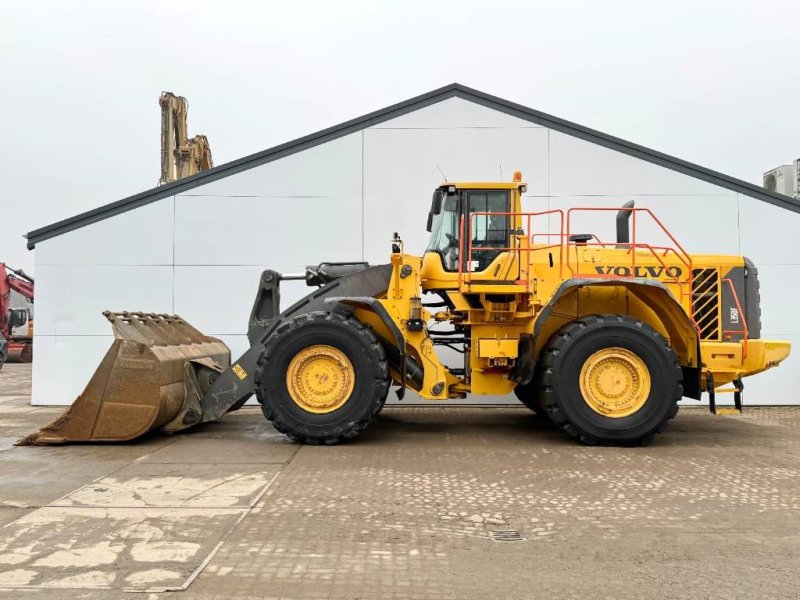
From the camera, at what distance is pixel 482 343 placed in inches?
265

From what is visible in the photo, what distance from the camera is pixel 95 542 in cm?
353

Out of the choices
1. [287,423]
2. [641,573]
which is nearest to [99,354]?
[287,423]

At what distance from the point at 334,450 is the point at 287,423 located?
0.62 m

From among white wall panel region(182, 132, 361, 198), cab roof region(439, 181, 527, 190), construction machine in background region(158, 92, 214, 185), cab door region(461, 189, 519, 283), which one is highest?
construction machine in background region(158, 92, 214, 185)

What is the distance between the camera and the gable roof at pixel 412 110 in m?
9.96

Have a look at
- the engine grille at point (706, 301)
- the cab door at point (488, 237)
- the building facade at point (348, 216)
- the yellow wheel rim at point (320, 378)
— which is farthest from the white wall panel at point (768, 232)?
the yellow wheel rim at point (320, 378)

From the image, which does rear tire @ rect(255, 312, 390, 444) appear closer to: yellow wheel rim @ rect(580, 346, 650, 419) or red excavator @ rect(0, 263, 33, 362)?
→ yellow wheel rim @ rect(580, 346, 650, 419)

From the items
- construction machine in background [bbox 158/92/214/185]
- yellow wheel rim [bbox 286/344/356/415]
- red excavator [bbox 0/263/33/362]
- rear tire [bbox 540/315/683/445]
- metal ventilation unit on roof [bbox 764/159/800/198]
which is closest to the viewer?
rear tire [bbox 540/315/683/445]

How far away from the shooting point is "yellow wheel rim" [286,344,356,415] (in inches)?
256

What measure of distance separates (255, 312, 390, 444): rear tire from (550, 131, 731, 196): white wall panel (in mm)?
5234

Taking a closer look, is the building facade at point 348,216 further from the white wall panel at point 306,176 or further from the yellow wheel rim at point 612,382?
the yellow wheel rim at point 612,382

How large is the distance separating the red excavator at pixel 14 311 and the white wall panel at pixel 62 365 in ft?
35.2

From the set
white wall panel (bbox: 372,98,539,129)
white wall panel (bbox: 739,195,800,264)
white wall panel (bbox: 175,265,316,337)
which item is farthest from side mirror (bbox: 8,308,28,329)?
white wall panel (bbox: 739,195,800,264)

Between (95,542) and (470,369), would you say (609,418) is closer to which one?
(470,369)
